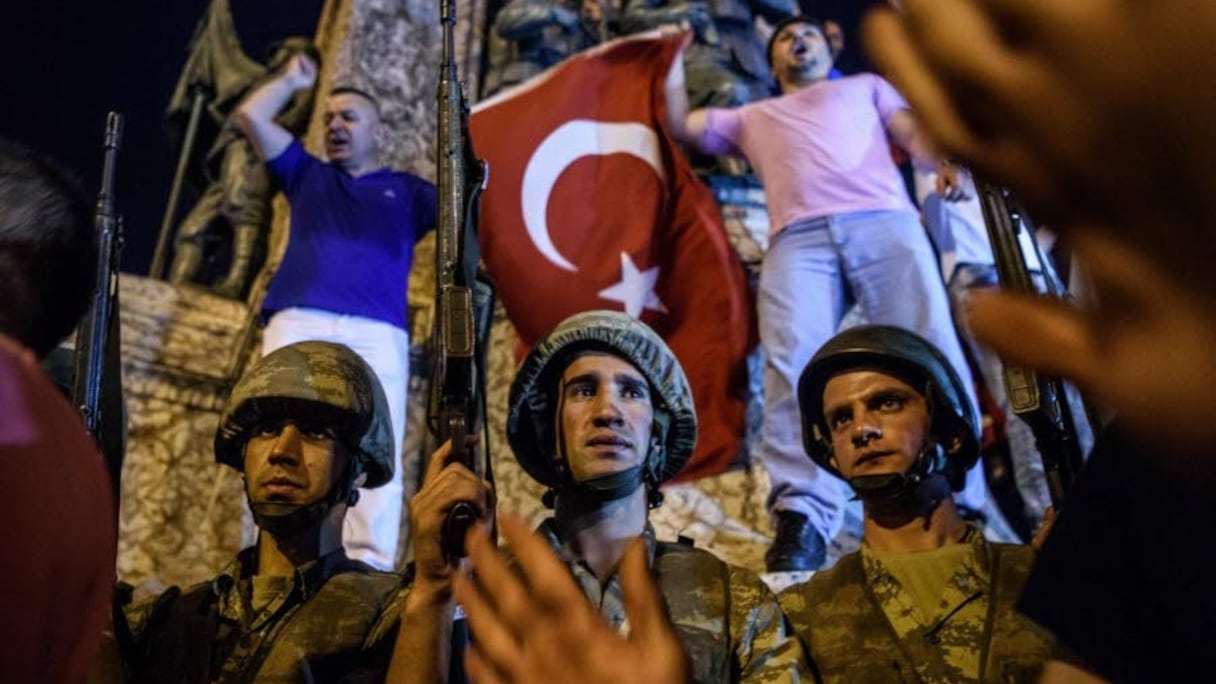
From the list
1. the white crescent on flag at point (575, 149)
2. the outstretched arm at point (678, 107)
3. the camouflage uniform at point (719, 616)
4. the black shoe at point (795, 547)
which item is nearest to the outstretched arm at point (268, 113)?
the white crescent on flag at point (575, 149)

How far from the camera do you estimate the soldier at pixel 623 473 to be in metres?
2.86

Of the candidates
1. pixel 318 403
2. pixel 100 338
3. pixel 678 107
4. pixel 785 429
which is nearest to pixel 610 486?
pixel 318 403

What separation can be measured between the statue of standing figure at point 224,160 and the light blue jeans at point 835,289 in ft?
13.1

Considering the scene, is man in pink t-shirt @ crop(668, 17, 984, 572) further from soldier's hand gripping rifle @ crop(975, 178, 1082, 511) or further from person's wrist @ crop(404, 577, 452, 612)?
person's wrist @ crop(404, 577, 452, 612)

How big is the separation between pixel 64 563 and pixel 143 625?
2233 millimetres

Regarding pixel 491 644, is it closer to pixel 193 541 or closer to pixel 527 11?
pixel 193 541

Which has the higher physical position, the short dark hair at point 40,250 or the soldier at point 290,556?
the short dark hair at point 40,250

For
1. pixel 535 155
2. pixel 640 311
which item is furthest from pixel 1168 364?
pixel 535 155

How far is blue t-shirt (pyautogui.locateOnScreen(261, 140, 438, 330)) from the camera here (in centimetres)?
599

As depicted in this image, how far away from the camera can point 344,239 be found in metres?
6.08

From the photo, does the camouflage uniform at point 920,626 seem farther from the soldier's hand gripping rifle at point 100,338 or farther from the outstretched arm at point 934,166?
the soldier's hand gripping rifle at point 100,338

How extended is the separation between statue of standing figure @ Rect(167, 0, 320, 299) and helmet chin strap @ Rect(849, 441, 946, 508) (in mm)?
5724

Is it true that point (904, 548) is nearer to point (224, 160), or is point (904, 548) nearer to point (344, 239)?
point (344, 239)

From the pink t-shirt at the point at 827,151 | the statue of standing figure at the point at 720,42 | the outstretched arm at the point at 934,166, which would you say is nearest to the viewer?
the outstretched arm at the point at 934,166
